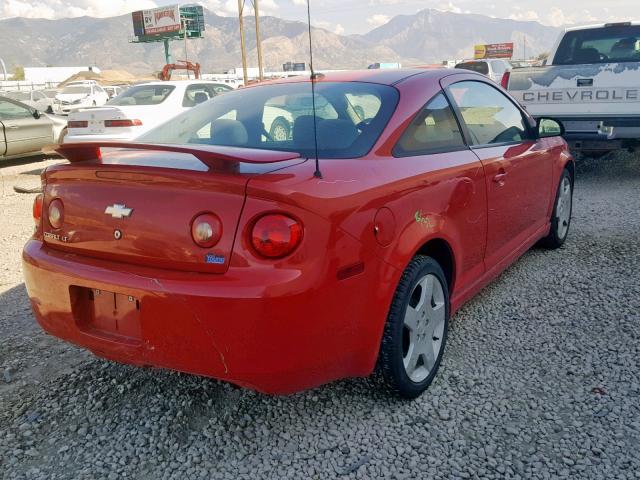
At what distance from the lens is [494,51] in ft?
311

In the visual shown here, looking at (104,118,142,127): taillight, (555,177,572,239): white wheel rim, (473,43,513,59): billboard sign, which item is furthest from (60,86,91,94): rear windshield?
(473,43,513,59): billboard sign

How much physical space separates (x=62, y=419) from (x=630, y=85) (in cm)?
670

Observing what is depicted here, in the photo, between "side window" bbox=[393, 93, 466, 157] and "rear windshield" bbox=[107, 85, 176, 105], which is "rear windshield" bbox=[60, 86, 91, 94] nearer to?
"rear windshield" bbox=[107, 85, 176, 105]

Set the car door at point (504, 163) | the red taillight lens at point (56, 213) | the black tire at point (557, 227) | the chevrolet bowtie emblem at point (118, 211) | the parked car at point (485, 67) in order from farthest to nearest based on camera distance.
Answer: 1. the parked car at point (485, 67)
2. the black tire at point (557, 227)
3. the car door at point (504, 163)
4. the red taillight lens at point (56, 213)
5. the chevrolet bowtie emblem at point (118, 211)

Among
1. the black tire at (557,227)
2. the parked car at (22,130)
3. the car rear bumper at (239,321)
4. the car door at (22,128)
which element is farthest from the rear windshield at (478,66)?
the car rear bumper at (239,321)

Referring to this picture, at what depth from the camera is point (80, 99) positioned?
3058 cm

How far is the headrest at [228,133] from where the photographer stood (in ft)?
9.45

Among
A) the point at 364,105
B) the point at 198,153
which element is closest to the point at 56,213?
the point at 198,153

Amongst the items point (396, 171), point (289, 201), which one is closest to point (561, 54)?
point (396, 171)

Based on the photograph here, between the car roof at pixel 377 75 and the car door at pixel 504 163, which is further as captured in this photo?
the car door at pixel 504 163

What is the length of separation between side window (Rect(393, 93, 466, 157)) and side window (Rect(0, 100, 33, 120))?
10280 mm

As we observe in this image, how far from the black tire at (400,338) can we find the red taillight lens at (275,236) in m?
0.66

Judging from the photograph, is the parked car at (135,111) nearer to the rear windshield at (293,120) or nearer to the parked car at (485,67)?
the rear windshield at (293,120)

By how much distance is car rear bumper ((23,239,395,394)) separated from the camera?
2113 millimetres
